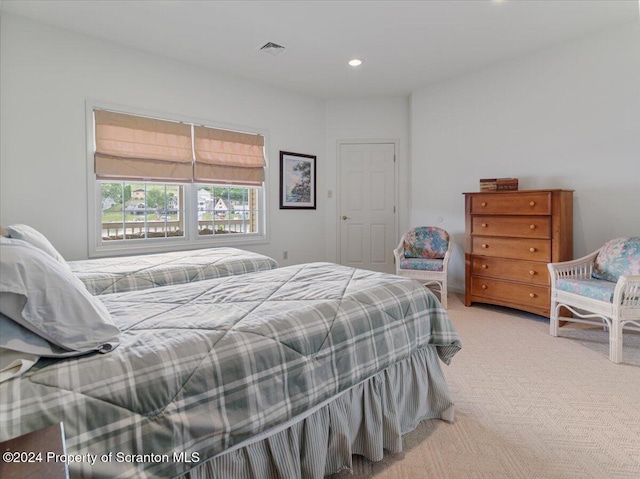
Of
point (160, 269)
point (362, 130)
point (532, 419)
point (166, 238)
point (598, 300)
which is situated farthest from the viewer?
point (362, 130)

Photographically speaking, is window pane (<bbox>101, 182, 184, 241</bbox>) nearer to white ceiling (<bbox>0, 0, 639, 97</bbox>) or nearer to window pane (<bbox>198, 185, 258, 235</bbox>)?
window pane (<bbox>198, 185, 258, 235</bbox>)

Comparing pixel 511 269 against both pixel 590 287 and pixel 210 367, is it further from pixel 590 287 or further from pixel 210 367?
pixel 210 367

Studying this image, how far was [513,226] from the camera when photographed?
Answer: 139 inches

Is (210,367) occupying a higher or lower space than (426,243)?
lower

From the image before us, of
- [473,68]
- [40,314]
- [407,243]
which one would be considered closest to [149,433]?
[40,314]

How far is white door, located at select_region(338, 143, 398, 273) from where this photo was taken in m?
5.31

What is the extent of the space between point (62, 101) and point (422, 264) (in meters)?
3.94

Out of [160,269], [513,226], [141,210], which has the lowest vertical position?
[160,269]

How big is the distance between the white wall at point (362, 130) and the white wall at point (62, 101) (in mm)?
1806

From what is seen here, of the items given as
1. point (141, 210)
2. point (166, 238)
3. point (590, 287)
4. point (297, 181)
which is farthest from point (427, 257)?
point (141, 210)

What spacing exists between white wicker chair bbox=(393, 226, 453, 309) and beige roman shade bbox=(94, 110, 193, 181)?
8.91ft

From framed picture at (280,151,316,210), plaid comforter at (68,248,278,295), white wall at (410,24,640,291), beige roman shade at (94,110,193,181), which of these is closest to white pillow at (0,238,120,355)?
plaid comforter at (68,248,278,295)

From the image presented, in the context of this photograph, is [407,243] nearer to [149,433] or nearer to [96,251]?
[96,251]

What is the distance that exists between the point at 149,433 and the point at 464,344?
258 cm
